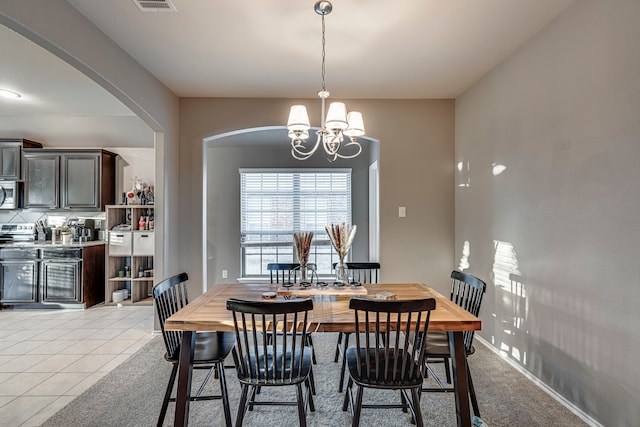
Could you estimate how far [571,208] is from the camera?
7.19ft

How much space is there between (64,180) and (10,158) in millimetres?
805

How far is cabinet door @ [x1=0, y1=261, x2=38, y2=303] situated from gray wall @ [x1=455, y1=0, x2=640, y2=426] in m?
5.79

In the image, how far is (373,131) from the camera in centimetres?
390

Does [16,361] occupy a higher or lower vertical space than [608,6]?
lower

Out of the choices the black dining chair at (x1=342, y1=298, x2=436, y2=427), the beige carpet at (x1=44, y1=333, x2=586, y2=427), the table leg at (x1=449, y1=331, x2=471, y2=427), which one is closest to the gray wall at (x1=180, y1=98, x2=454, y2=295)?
the beige carpet at (x1=44, y1=333, x2=586, y2=427)

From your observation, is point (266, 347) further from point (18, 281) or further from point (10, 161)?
point (10, 161)

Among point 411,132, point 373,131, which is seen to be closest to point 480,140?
point 411,132

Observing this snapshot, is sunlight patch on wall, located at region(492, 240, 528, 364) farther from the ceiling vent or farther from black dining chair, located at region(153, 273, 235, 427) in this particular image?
the ceiling vent

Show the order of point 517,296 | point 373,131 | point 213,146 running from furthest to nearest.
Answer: point 213,146
point 373,131
point 517,296

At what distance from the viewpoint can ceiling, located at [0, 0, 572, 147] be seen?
2.25 m

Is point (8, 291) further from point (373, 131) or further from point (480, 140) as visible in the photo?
point (480, 140)

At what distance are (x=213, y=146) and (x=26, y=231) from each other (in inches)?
122

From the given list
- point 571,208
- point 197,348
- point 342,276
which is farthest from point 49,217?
point 571,208

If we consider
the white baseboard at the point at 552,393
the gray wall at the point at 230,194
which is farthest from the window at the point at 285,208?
the white baseboard at the point at 552,393
